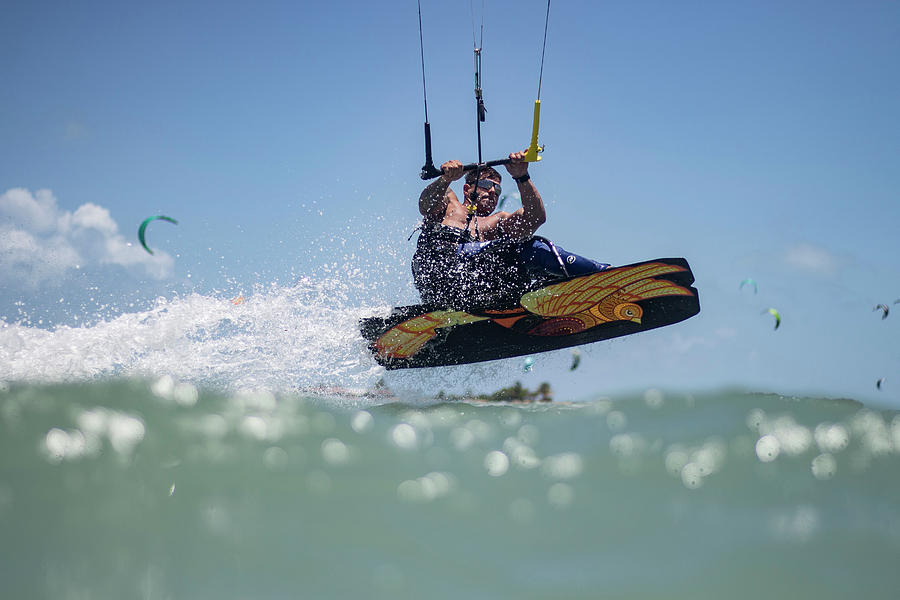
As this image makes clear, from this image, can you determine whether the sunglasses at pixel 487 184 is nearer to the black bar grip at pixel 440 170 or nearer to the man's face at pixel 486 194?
the man's face at pixel 486 194

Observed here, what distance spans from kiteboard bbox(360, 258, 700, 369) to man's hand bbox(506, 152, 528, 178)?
1.13 metres

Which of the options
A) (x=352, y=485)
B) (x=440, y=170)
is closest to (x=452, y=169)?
(x=440, y=170)

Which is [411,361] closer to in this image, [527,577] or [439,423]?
[439,423]

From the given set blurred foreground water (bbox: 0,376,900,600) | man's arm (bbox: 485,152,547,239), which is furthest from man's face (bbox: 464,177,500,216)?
blurred foreground water (bbox: 0,376,900,600)

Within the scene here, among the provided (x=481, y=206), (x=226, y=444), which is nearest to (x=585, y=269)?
(x=481, y=206)

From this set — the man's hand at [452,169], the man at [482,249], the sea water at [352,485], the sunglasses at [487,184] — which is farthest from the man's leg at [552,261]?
the sea water at [352,485]

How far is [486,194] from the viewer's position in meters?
5.31

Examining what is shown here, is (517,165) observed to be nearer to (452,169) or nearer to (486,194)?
(452,169)

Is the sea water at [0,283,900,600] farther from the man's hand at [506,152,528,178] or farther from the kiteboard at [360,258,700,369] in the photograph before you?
the man's hand at [506,152,528,178]

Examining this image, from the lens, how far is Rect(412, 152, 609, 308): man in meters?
4.87

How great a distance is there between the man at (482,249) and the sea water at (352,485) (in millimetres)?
1167

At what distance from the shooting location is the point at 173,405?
5.69 meters

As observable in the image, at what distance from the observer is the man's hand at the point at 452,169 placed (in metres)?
4.51

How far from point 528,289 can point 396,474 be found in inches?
81.7
